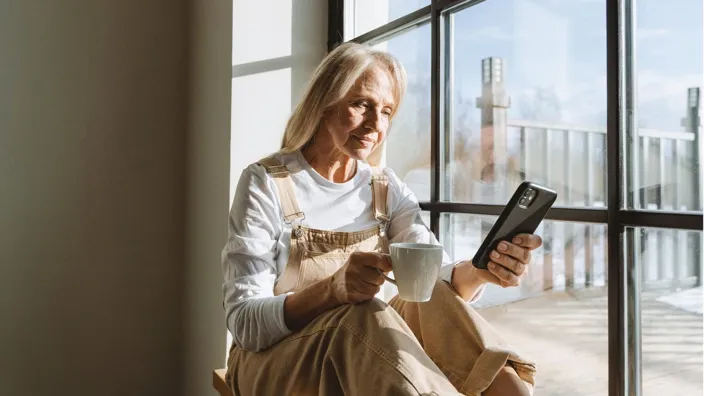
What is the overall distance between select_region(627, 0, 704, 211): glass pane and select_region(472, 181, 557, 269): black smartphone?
0.16 meters

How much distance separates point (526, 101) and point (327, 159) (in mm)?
461

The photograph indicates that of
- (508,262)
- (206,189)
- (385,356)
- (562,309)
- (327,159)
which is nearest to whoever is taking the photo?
(385,356)

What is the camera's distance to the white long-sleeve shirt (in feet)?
3.23

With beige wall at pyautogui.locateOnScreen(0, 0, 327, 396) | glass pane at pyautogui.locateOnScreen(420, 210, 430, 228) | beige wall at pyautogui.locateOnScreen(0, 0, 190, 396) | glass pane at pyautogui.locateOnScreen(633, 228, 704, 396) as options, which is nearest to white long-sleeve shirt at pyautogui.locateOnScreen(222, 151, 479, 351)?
glass pane at pyautogui.locateOnScreen(420, 210, 430, 228)

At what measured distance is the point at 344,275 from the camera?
878 mm

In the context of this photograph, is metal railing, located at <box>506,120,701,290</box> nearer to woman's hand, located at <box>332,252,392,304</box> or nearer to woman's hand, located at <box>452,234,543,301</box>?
woman's hand, located at <box>452,234,543,301</box>

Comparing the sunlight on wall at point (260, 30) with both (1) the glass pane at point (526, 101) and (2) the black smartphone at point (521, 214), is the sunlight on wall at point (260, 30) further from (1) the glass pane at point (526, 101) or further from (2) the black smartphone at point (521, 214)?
(2) the black smartphone at point (521, 214)

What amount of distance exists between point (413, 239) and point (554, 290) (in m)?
0.31

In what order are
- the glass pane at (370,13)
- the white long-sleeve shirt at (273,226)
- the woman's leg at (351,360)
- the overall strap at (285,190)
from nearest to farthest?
the woman's leg at (351,360) → the white long-sleeve shirt at (273,226) → the overall strap at (285,190) → the glass pane at (370,13)

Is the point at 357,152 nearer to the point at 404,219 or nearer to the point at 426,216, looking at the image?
the point at 404,219

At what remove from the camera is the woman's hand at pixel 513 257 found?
0.88 m

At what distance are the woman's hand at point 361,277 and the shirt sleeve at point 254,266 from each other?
14 centimetres

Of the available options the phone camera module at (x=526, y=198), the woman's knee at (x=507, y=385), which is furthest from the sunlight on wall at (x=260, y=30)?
the woman's knee at (x=507, y=385)

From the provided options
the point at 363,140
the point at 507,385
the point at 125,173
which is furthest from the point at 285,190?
the point at 125,173
